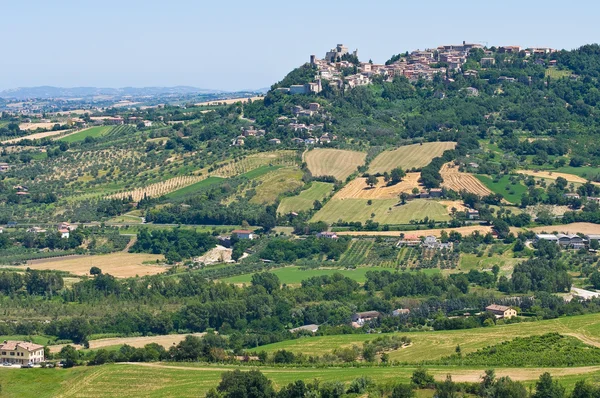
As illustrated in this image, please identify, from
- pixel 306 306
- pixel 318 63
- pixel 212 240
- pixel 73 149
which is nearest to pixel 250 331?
pixel 306 306

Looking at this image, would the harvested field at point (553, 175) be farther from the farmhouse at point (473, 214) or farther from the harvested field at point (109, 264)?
the harvested field at point (109, 264)

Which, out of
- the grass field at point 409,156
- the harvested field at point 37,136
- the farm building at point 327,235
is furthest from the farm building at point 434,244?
the harvested field at point 37,136

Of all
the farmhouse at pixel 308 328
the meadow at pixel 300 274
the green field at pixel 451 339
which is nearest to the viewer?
the green field at pixel 451 339

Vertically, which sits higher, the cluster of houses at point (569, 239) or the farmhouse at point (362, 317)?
the cluster of houses at point (569, 239)

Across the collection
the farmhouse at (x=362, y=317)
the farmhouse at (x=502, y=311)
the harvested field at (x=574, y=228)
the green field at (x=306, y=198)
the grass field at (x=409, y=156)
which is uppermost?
the grass field at (x=409, y=156)

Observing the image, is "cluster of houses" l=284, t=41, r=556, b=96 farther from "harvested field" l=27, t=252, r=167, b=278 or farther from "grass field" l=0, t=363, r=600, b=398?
"grass field" l=0, t=363, r=600, b=398

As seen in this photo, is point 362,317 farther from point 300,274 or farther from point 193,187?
point 193,187

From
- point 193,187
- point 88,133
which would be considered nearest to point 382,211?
point 193,187
